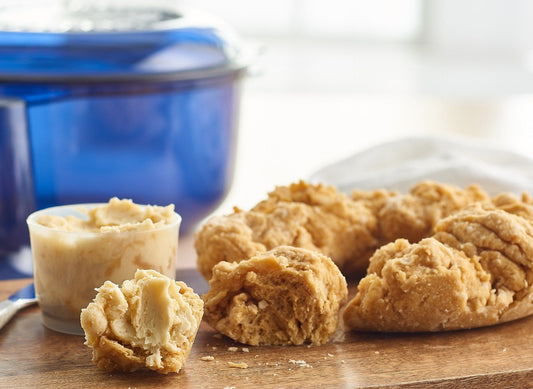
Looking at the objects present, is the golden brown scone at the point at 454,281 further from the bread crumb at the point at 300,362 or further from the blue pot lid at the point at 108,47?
the blue pot lid at the point at 108,47

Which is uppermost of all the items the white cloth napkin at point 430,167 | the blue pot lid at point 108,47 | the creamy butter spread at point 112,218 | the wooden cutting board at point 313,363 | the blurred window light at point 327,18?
the blue pot lid at point 108,47

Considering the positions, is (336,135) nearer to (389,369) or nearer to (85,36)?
(85,36)

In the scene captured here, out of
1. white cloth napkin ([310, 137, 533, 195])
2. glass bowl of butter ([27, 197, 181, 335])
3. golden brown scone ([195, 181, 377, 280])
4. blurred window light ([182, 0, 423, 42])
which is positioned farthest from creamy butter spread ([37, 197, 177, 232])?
blurred window light ([182, 0, 423, 42])

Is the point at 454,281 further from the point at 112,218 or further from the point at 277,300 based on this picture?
the point at 112,218

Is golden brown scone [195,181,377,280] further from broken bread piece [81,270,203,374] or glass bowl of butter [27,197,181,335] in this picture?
broken bread piece [81,270,203,374]

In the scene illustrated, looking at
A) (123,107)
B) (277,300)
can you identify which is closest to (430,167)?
(123,107)

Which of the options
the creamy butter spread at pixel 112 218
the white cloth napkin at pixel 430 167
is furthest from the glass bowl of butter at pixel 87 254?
the white cloth napkin at pixel 430 167

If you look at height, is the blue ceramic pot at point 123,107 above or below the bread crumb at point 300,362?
above

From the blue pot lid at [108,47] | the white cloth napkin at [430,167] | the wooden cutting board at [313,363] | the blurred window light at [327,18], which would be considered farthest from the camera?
the blurred window light at [327,18]
